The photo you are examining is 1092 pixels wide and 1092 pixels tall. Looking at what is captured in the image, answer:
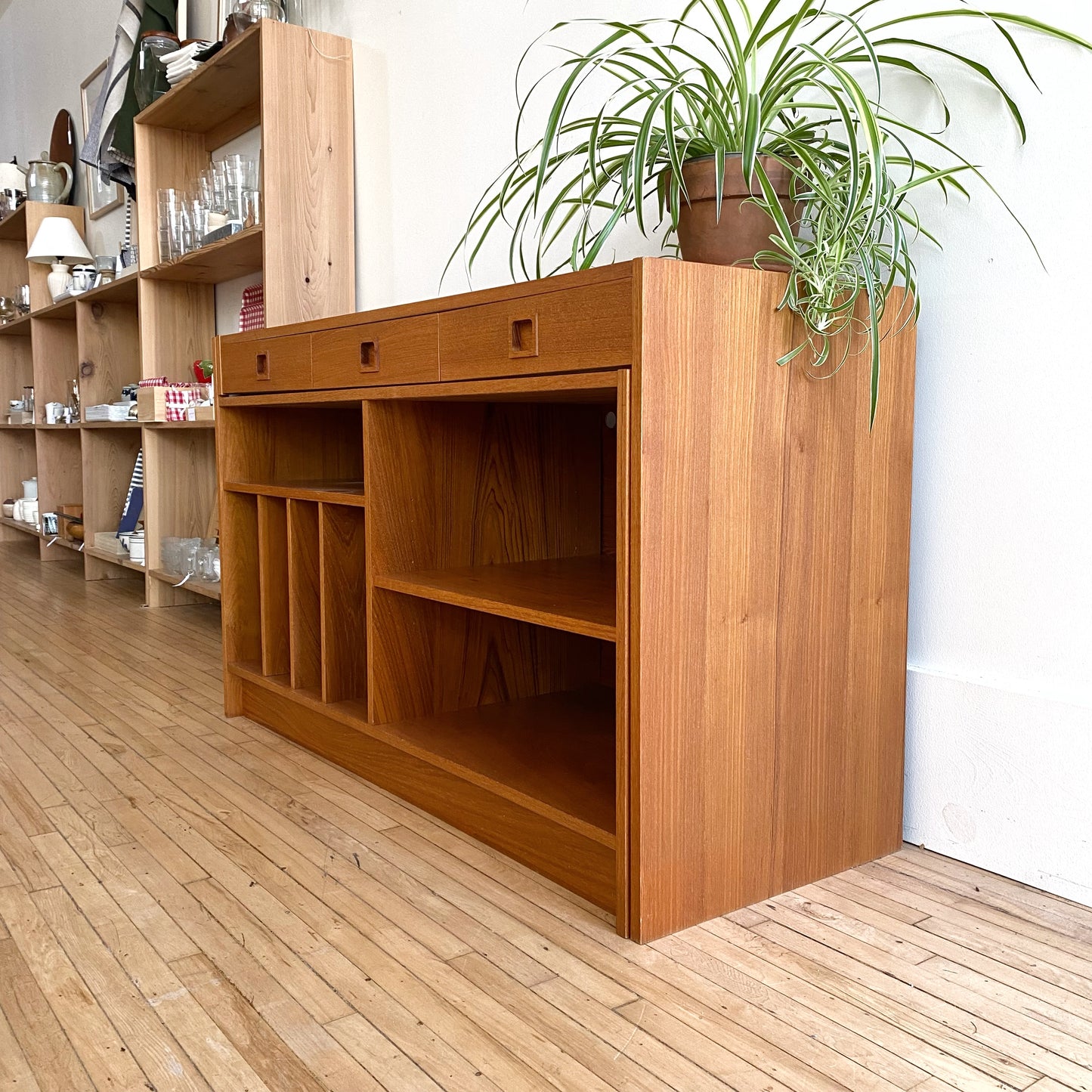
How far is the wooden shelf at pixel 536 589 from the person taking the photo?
4.54 ft

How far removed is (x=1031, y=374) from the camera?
1.44 meters

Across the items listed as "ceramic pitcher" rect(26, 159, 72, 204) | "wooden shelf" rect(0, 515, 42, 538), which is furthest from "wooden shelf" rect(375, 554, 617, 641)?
"ceramic pitcher" rect(26, 159, 72, 204)

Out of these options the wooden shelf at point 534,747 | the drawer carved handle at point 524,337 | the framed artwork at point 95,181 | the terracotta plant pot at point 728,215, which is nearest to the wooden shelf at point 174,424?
the framed artwork at point 95,181

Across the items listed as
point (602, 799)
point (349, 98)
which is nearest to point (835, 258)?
point (602, 799)

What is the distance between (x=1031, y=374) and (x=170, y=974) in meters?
1.30

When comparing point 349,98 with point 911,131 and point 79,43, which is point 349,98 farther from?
point 79,43

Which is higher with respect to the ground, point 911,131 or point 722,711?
point 911,131

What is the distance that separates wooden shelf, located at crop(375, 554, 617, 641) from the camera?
1385 mm

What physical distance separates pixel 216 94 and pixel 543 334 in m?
2.49

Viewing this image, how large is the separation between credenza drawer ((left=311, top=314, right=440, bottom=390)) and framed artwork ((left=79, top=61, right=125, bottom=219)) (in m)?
3.17

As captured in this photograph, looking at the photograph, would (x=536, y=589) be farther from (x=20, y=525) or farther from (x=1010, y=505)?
(x=20, y=525)

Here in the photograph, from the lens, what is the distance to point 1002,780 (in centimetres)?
148

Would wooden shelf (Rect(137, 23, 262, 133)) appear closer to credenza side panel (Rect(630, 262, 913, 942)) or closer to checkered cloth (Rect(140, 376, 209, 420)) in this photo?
checkered cloth (Rect(140, 376, 209, 420))

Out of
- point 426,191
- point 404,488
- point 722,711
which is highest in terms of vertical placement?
point 426,191
